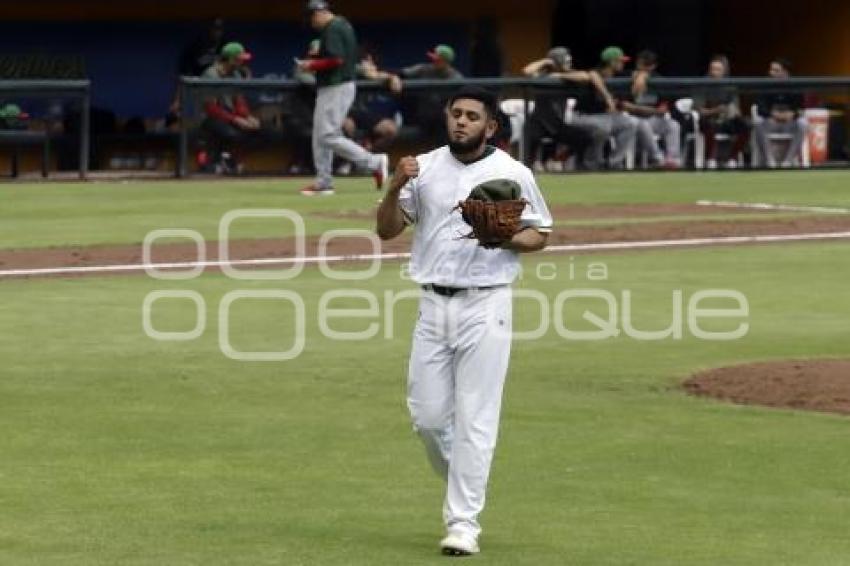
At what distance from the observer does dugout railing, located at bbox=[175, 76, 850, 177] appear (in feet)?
94.7

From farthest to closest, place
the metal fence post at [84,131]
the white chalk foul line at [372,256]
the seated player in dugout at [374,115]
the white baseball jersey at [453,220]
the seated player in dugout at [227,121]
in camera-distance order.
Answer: the seated player in dugout at [374,115], the seated player in dugout at [227,121], the metal fence post at [84,131], the white chalk foul line at [372,256], the white baseball jersey at [453,220]

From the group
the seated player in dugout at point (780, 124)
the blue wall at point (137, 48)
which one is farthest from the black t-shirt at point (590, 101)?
the blue wall at point (137, 48)

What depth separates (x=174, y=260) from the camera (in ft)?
65.5

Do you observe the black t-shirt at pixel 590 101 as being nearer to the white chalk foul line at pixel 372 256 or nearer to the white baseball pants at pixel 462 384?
the white chalk foul line at pixel 372 256

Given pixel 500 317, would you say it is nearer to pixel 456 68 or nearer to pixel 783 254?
pixel 783 254

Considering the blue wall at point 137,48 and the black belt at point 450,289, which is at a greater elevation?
the black belt at point 450,289

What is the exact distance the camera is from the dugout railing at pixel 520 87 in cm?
2886

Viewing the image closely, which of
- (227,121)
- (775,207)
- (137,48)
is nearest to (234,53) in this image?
(227,121)

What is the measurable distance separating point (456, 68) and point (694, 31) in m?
4.10

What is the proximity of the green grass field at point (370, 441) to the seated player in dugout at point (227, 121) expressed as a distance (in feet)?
32.5

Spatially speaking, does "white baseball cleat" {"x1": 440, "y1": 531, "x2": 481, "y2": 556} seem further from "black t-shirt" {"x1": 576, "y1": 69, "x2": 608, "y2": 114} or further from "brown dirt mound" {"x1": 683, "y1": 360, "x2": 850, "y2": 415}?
"black t-shirt" {"x1": 576, "y1": 69, "x2": 608, "y2": 114}

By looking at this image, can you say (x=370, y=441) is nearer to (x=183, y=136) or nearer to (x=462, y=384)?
(x=462, y=384)

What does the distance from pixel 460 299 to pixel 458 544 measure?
3.08 feet

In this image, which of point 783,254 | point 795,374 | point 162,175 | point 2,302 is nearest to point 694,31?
point 162,175
